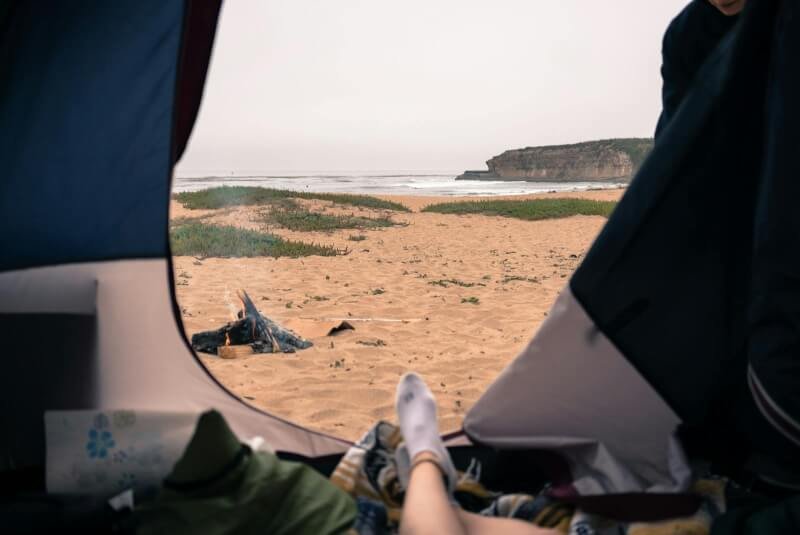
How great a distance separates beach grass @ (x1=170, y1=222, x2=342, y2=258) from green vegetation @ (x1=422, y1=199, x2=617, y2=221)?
8.43 meters

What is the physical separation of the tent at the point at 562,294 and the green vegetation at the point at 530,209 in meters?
14.8

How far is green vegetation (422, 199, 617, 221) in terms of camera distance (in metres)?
16.8

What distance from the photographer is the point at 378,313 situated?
5305mm

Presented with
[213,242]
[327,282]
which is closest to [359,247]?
[213,242]

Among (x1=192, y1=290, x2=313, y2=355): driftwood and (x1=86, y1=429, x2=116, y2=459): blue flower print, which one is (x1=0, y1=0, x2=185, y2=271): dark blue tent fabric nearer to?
(x1=86, y1=429, x2=116, y2=459): blue flower print

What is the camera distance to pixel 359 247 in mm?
9734

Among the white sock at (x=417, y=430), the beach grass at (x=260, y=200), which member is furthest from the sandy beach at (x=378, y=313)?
the beach grass at (x=260, y=200)

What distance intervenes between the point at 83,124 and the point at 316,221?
35.3 ft

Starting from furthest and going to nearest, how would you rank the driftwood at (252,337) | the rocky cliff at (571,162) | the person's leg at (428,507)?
the rocky cliff at (571,162), the driftwood at (252,337), the person's leg at (428,507)

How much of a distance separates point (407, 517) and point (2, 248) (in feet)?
4.43

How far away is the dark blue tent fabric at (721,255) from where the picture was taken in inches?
54.1

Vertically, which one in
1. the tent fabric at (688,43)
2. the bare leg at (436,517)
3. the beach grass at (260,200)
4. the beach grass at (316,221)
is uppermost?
the tent fabric at (688,43)

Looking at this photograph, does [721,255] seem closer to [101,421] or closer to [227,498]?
[227,498]

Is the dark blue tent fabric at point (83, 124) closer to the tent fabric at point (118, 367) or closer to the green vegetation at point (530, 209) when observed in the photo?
the tent fabric at point (118, 367)
